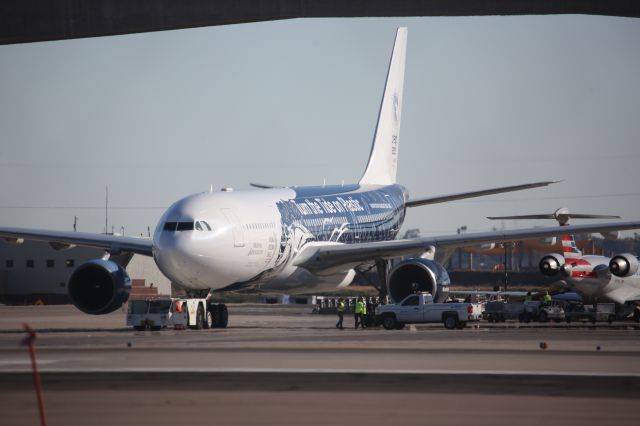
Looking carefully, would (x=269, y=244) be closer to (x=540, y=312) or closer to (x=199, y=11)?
(x=540, y=312)

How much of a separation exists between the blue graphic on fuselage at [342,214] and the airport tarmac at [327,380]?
1423 cm

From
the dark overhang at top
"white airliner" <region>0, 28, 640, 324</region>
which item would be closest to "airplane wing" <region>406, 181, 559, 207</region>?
"white airliner" <region>0, 28, 640, 324</region>

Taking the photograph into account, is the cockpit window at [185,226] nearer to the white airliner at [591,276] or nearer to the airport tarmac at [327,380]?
the airport tarmac at [327,380]

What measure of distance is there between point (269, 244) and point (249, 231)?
1923 mm

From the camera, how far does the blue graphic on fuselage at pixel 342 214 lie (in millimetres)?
49312

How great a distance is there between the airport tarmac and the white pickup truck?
330 inches

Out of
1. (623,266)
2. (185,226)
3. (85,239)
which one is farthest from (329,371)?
(623,266)

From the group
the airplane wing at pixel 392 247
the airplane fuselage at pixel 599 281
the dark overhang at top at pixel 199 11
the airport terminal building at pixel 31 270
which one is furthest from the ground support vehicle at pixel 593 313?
the airport terminal building at pixel 31 270

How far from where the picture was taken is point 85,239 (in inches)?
1876

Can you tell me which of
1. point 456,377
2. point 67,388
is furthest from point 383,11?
point 67,388

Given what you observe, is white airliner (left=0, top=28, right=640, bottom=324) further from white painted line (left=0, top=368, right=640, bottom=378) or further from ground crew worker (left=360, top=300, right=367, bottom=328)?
white painted line (left=0, top=368, right=640, bottom=378)

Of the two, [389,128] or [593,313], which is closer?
[593,313]

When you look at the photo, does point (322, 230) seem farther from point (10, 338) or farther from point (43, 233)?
point (10, 338)

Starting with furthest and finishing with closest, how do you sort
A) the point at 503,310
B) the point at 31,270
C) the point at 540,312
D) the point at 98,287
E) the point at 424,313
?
1. the point at 31,270
2. the point at 503,310
3. the point at 540,312
4. the point at 98,287
5. the point at 424,313
